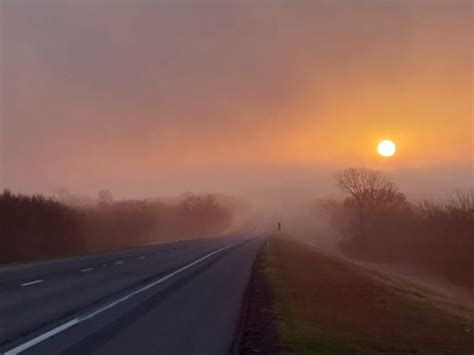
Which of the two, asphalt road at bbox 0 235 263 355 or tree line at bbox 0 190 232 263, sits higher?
tree line at bbox 0 190 232 263

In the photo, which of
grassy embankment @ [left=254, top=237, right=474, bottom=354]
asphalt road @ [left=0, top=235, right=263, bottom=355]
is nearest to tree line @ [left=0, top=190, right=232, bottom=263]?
asphalt road @ [left=0, top=235, right=263, bottom=355]

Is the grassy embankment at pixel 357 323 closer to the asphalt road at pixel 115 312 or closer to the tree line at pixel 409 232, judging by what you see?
the asphalt road at pixel 115 312

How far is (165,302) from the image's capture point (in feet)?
53.8

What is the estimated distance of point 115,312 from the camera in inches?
546

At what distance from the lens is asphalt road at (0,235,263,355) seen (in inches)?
394

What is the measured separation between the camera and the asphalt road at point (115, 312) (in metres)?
10.0

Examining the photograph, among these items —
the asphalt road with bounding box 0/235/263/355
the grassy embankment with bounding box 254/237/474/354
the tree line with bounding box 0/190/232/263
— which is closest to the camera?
the asphalt road with bounding box 0/235/263/355

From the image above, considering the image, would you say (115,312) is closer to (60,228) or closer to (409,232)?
(60,228)

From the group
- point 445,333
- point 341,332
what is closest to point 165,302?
point 341,332

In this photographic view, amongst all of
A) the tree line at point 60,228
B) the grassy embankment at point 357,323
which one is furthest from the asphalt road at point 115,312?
the tree line at point 60,228

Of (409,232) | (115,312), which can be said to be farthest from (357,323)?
(409,232)

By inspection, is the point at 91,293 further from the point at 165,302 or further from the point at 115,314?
the point at 115,314

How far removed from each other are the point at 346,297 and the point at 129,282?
8060 millimetres

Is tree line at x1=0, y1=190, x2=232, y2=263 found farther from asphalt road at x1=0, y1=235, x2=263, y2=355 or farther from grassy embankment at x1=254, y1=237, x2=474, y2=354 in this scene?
grassy embankment at x1=254, y1=237, x2=474, y2=354
